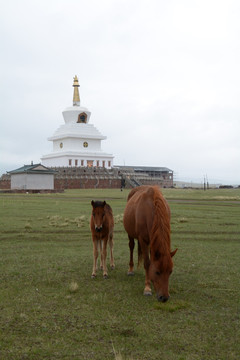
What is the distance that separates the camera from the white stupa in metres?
79.5

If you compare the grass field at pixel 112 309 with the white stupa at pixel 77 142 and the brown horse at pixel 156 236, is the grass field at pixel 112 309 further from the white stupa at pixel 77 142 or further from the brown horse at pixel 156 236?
the white stupa at pixel 77 142

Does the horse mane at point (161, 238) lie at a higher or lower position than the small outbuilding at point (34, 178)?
lower

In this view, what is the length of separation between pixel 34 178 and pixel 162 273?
53793mm

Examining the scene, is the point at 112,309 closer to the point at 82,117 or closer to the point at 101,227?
the point at 101,227

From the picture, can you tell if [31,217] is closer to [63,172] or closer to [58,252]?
[58,252]

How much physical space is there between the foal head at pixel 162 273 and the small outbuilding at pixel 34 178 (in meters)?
52.8

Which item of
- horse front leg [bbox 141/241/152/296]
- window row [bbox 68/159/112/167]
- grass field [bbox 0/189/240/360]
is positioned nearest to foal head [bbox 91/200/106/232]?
horse front leg [bbox 141/241/152/296]

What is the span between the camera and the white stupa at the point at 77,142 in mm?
79500

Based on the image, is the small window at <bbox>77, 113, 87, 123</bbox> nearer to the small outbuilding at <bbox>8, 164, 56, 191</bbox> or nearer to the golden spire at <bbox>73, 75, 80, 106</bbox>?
the golden spire at <bbox>73, 75, 80, 106</bbox>

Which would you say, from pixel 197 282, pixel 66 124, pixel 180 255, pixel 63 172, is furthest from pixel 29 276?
pixel 66 124

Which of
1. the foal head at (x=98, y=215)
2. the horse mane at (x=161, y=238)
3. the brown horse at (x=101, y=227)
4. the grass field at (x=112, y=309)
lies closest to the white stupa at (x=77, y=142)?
the grass field at (x=112, y=309)

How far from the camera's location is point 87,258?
1238 centimetres

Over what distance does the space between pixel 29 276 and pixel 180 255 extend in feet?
16.0

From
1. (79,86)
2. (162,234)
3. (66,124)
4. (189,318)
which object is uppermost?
(79,86)
